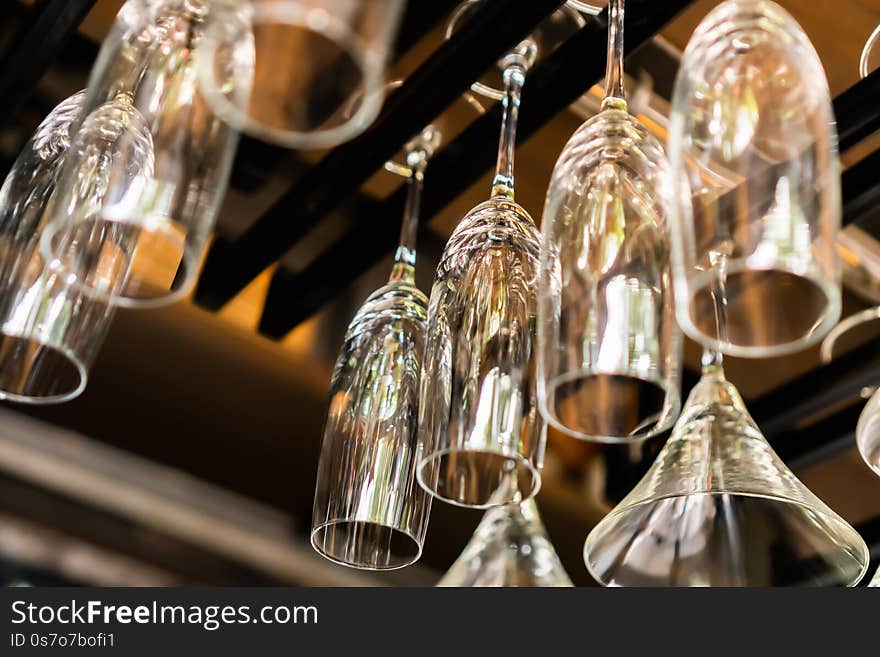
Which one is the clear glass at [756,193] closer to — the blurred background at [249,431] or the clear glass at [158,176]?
the clear glass at [158,176]

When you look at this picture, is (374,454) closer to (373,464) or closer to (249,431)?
(373,464)

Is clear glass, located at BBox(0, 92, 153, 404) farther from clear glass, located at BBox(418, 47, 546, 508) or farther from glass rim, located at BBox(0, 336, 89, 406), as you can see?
clear glass, located at BBox(418, 47, 546, 508)

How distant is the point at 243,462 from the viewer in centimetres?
182

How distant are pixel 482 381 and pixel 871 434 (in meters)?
0.35

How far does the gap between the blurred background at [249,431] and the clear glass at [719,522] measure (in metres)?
0.53

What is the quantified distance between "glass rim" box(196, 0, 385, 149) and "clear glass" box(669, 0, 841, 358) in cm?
16

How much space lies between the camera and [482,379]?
27.0 inches

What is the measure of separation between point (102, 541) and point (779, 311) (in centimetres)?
141

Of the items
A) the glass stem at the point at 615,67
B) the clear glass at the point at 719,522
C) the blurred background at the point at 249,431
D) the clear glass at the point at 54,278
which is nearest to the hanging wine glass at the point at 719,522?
the clear glass at the point at 719,522

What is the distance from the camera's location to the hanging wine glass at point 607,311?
60 centimetres

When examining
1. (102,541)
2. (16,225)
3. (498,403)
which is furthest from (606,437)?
(102,541)

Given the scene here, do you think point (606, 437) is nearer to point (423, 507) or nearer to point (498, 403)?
point (498, 403)

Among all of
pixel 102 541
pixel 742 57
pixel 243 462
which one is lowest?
pixel 742 57

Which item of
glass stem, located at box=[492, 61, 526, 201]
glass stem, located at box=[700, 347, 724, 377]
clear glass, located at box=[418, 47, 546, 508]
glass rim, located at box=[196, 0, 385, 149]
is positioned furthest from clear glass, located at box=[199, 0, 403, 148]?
glass stem, located at box=[700, 347, 724, 377]
